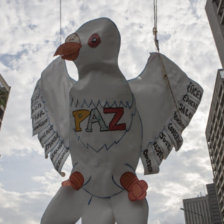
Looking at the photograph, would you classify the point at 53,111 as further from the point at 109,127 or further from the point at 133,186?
the point at 133,186

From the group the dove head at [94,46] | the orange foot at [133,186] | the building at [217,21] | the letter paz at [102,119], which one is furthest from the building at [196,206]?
the dove head at [94,46]

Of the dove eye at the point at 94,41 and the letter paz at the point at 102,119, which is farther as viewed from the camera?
the dove eye at the point at 94,41

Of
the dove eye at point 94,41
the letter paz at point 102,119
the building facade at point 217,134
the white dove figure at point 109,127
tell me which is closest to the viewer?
the white dove figure at point 109,127

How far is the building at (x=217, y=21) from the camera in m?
21.1

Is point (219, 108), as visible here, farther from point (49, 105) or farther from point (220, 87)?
point (49, 105)

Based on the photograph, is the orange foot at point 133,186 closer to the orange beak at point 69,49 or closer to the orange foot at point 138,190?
the orange foot at point 138,190

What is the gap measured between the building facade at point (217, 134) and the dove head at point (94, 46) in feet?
80.9

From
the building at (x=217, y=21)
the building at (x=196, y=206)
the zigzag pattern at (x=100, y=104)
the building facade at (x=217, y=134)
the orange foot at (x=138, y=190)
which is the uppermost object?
the building at (x=217, y=21)

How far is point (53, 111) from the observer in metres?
4.16

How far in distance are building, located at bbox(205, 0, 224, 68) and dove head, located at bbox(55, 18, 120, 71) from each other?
19.2 m

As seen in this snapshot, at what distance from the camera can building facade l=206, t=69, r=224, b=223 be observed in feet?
90.8

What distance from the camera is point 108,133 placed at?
11.4 ft

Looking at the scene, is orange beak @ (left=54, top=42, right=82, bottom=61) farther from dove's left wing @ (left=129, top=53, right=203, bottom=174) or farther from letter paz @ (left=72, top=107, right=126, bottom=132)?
dove's left wing @ (left=129, top=53, right=203, bottom=174)

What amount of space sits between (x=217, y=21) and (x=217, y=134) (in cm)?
1389
